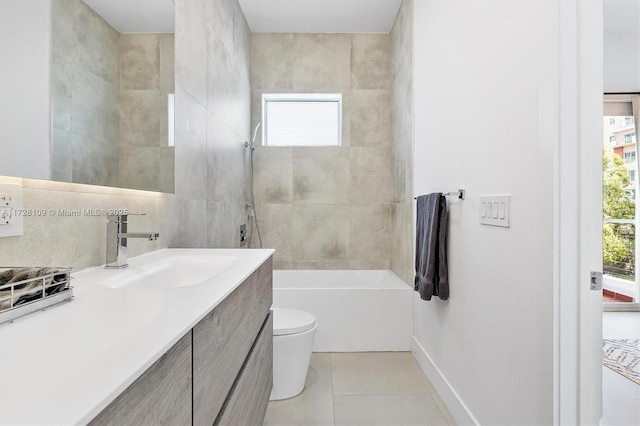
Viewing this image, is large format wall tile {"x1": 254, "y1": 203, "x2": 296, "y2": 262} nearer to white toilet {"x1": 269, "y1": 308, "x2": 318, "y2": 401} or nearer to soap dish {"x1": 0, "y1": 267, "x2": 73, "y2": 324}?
white toilet {"x1": 269, "y1": 308, "x2": 318, "y2": 401}

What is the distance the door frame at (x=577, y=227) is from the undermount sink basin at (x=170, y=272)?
1084 millimetres

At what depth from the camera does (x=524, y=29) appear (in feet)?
4.08

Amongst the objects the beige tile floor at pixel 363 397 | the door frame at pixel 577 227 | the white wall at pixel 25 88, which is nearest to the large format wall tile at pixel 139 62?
the white wall at pixel 25 88

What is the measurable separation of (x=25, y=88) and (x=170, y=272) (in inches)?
29.1

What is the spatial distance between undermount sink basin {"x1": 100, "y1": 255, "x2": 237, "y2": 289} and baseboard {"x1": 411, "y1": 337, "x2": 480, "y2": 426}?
128 centimetres

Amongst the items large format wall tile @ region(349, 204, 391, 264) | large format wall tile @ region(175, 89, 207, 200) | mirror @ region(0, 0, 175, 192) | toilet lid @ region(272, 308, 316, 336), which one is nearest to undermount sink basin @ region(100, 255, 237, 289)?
mirror @ region(0, 0, 175, 192)

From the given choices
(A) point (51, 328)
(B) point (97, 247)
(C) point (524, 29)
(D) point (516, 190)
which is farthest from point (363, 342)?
(A) point (51, 328)

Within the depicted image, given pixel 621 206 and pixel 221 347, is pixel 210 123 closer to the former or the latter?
pixel 221 347

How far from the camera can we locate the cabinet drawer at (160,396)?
454mm

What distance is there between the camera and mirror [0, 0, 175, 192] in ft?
3.33

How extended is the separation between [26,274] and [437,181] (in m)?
1.90

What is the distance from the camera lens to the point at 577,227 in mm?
1093

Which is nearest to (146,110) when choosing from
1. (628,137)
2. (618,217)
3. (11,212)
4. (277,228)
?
(11,212)

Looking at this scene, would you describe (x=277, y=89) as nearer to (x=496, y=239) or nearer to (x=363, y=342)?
(x=363, y=342)
